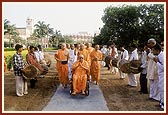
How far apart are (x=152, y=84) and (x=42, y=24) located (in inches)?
2689

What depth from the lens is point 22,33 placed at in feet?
306

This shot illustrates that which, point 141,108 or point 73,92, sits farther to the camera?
point 73,92

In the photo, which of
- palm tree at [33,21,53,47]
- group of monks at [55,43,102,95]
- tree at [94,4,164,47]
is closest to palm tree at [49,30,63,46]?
palm tree at [33,21,53,47]

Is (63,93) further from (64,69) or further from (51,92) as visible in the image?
(64,69)

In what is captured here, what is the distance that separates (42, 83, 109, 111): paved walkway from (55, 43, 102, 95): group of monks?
1.27 ft

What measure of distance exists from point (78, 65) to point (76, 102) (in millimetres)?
1534

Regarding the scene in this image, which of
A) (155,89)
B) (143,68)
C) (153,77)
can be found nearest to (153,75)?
(153,77)

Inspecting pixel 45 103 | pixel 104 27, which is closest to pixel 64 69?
pixel 45 103

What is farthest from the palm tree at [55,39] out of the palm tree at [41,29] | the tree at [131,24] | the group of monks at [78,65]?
the group of monks at [78,65]

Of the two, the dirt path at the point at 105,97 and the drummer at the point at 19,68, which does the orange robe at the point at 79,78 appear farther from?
the drummer at the point at 19,68

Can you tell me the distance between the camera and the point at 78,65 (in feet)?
33.7

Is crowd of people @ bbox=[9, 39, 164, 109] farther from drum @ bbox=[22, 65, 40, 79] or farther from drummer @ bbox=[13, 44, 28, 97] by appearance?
drum @ bbox=[22, 65, 40, 79]

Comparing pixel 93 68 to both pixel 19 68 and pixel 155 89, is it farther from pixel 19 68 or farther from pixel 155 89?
pixel 155 89

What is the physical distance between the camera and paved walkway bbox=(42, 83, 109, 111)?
832 centimetres
